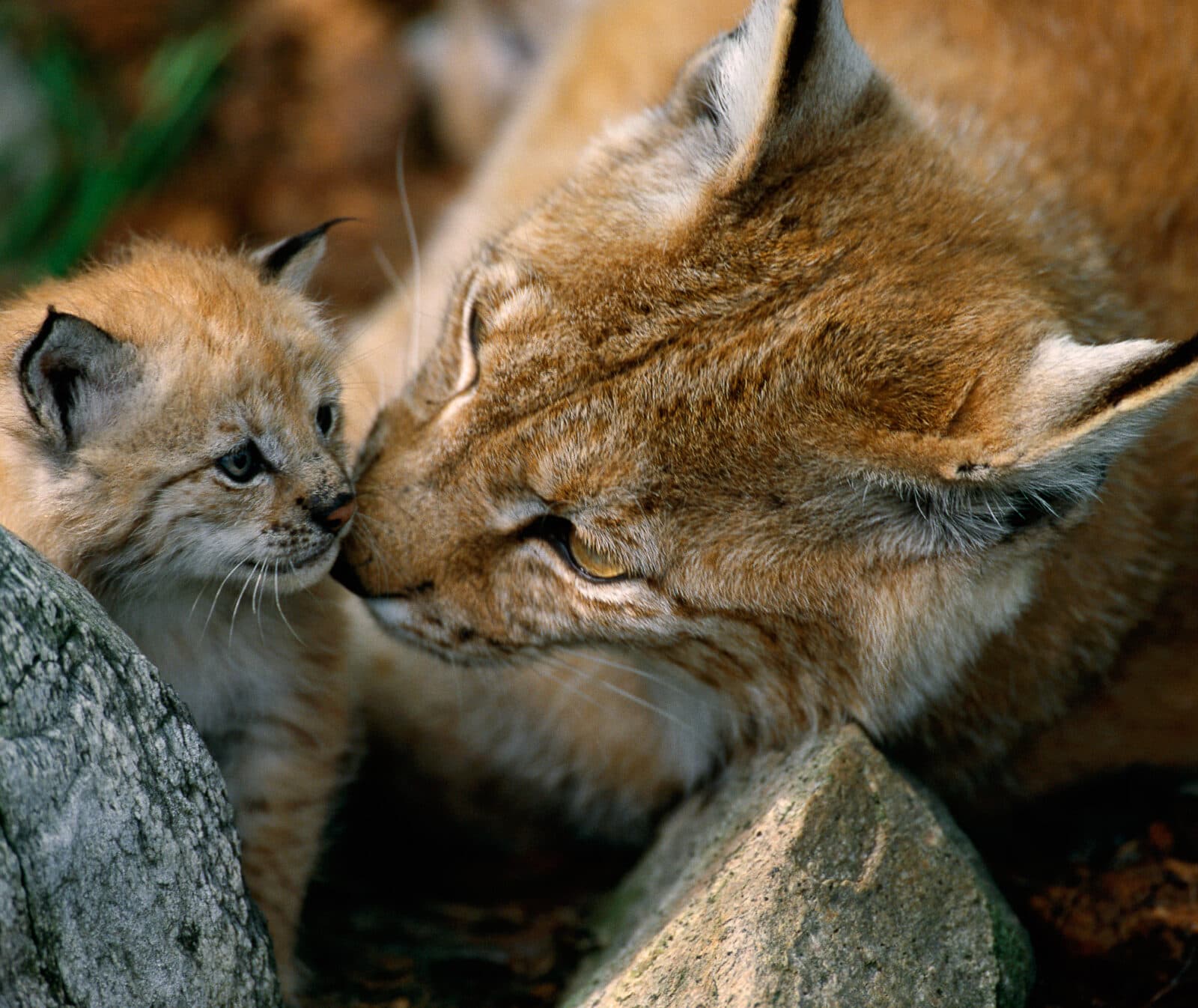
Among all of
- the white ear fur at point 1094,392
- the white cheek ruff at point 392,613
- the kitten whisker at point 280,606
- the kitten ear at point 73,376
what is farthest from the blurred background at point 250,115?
the white ear fur at point 1094,392

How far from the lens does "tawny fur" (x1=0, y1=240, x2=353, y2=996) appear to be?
262cm

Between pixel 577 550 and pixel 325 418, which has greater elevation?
pixel 325 418

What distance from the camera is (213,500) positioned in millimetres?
2678

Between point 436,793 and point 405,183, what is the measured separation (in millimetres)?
3940

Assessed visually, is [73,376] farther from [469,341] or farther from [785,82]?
[785,82]

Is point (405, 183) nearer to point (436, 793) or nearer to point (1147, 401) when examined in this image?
point (436, 793)

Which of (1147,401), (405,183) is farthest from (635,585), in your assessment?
(405,183)

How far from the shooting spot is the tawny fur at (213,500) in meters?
2.62

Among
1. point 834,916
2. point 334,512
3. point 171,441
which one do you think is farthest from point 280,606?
point 834,916

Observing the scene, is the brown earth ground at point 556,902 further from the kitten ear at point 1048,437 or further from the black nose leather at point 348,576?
the kitten ear at point 1048,437

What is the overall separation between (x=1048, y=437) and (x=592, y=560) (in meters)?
1.05

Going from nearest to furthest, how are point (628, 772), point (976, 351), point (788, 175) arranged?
point (976, 351)
point (788, 175)
point (628, 772)

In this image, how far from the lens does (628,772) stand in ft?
12.1

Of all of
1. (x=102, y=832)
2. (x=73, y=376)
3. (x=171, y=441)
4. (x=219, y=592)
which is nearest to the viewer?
(x=102, y=832)
